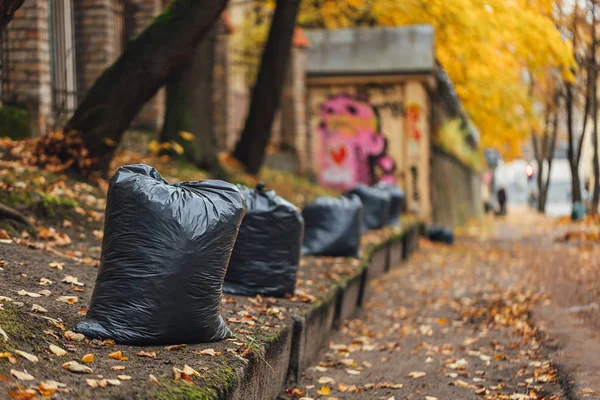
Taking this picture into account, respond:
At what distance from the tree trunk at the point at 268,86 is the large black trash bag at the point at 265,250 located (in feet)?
24.3

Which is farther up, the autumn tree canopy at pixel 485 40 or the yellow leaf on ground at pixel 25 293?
the autumn tree canopy at pixel 485 40

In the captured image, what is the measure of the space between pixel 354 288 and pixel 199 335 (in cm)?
486

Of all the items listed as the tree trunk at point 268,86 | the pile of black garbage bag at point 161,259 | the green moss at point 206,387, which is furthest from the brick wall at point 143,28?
the green moss at point 206,387

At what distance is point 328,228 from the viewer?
9.91m

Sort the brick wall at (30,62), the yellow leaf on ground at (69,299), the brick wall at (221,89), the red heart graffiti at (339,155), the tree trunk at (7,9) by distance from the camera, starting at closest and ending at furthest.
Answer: the yellow leaf on ground at (69,299)
the tree trunk at (7,9)
the brick wall at (30,62)
the brick wall at (221,89)
the red heart graffiti at (339,155)

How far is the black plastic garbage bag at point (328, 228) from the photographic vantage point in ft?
32.4

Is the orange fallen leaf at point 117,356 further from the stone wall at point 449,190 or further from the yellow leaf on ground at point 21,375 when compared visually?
the stone wall at point 449,190

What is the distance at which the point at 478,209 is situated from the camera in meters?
37.7

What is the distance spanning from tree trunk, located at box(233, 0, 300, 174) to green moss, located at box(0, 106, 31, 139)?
467 cm

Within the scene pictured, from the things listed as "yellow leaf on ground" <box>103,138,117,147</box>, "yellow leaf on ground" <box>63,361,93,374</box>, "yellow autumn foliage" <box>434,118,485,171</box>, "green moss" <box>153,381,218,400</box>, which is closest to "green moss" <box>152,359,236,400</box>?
"green moss" <box>153,381,218,400</box>

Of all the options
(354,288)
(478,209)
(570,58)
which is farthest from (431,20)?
(478,209)

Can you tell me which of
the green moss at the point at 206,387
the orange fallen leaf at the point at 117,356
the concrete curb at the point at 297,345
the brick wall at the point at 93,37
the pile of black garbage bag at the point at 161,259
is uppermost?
the brick wall at the point at 93,37

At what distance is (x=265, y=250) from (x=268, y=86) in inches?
306

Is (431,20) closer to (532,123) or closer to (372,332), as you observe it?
(372,332)
